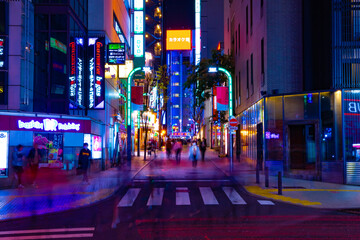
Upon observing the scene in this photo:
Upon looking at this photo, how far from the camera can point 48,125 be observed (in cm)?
2009

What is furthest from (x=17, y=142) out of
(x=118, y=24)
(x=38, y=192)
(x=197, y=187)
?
(x=118, y=24)

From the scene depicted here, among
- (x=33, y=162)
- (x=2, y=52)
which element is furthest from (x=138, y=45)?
(x=33, y=162)

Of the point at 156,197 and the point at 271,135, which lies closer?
the point at 156,197

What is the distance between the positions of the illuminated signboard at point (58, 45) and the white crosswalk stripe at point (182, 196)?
11.4 meters

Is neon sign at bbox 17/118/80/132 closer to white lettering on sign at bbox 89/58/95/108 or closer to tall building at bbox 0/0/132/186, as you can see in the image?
tall building at bbox 0/0/132/186

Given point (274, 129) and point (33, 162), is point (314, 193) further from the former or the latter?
point (33, 162)

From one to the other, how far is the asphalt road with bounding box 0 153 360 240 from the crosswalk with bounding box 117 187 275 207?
32 millimetres

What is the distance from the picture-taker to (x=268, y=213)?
11586 millimetres

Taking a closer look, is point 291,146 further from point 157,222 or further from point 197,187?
point 157,222

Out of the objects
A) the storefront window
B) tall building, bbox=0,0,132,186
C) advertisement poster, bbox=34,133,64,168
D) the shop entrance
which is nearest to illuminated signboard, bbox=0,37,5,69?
tall building, bbox=0,0,132,186

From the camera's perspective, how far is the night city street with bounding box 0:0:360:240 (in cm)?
1063

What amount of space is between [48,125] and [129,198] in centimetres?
740

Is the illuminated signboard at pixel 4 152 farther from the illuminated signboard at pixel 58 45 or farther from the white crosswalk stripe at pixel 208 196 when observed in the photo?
the white crosswalk stripe at pixel 208 196

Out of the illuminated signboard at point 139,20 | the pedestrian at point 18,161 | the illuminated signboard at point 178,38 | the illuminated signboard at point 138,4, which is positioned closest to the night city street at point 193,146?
the pedestrian at point 18,161
